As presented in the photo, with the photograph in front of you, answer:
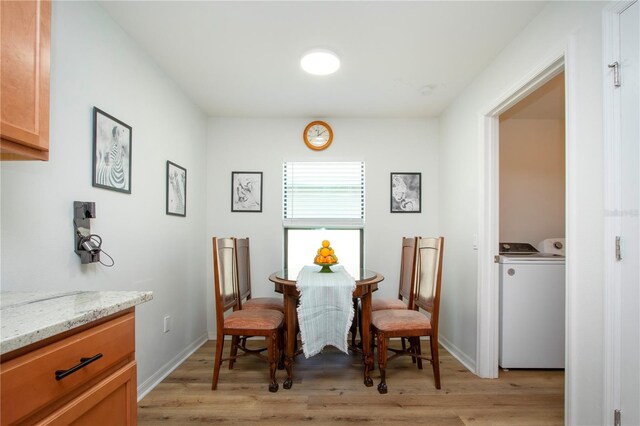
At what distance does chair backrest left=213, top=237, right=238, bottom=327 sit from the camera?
2299 mm

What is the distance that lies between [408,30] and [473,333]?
241 centimetres

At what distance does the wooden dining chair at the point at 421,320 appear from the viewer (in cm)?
231

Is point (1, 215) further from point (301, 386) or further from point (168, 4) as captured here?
point (301, 386)

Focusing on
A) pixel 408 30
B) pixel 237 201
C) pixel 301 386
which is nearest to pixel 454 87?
pixel 408 30

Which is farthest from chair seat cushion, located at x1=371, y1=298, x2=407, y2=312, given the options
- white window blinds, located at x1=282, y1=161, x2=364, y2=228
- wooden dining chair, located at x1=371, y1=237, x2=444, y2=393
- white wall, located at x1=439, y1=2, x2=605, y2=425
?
white wall, located at x1=439, y1=2, x2=605, y2=425

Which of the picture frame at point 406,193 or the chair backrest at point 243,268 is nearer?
the chair backrest at point 243,268

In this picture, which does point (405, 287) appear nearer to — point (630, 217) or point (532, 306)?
point (532, 306)

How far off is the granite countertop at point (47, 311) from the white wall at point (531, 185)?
12.0 ft

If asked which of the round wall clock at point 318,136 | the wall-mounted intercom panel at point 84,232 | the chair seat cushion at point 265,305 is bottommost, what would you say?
the chair seat cushion at point 265,305

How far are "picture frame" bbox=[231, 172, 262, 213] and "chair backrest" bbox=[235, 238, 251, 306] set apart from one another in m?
0.50

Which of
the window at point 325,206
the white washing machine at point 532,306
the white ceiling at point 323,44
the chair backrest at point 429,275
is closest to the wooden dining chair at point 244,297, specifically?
the window at point 325,206

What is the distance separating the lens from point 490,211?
251 centimetres

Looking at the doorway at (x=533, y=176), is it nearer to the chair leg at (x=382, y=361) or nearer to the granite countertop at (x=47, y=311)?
the chair leg at (x=382, y=361)

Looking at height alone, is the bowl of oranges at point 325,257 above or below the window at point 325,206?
below
